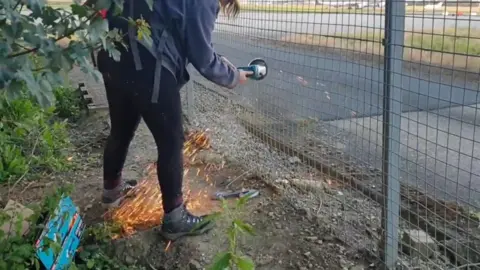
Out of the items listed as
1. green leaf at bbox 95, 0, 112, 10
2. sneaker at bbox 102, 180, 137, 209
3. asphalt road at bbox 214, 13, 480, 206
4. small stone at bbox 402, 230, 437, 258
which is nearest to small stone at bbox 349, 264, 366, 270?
small stone at bbox 402, 230, 437, 258

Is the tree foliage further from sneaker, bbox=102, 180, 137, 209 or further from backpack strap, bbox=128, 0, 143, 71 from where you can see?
sneaker, bbox=102, 180, 137, 209

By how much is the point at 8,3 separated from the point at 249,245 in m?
2.16

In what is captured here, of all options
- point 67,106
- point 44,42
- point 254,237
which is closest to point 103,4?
point 44,42

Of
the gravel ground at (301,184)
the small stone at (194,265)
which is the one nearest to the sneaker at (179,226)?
the small stone at (194,265)

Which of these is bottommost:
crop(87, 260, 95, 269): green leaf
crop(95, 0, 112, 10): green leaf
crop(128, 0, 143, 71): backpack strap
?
crop(87, 260, 95, 269): green leaf

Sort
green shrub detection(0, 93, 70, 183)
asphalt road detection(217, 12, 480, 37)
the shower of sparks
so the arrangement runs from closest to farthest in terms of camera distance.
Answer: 1. asphalt road detection(217, 12, 480, 37)
2. the shower of sparks
3. green shrub detection(0, 93, 70, 183)

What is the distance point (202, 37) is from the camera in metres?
2.81

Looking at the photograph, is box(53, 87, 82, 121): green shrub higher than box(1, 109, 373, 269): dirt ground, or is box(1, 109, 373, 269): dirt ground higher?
box(53, 87, 82, 121): green shrub

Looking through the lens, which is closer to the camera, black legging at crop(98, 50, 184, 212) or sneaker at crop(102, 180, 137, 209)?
black legging at crop(98, 50, 184, 212)

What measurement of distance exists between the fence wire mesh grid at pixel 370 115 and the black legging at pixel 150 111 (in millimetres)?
917

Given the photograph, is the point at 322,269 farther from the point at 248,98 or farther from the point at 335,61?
the point at 248,98

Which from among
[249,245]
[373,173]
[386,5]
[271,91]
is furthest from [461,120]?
[271,91]

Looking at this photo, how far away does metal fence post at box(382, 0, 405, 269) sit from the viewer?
8.38ft

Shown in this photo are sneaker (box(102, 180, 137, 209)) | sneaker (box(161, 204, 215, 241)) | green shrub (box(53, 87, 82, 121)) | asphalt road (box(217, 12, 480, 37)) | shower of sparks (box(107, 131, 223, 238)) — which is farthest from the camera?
green shrub (box(53, 87, 82, 121))
